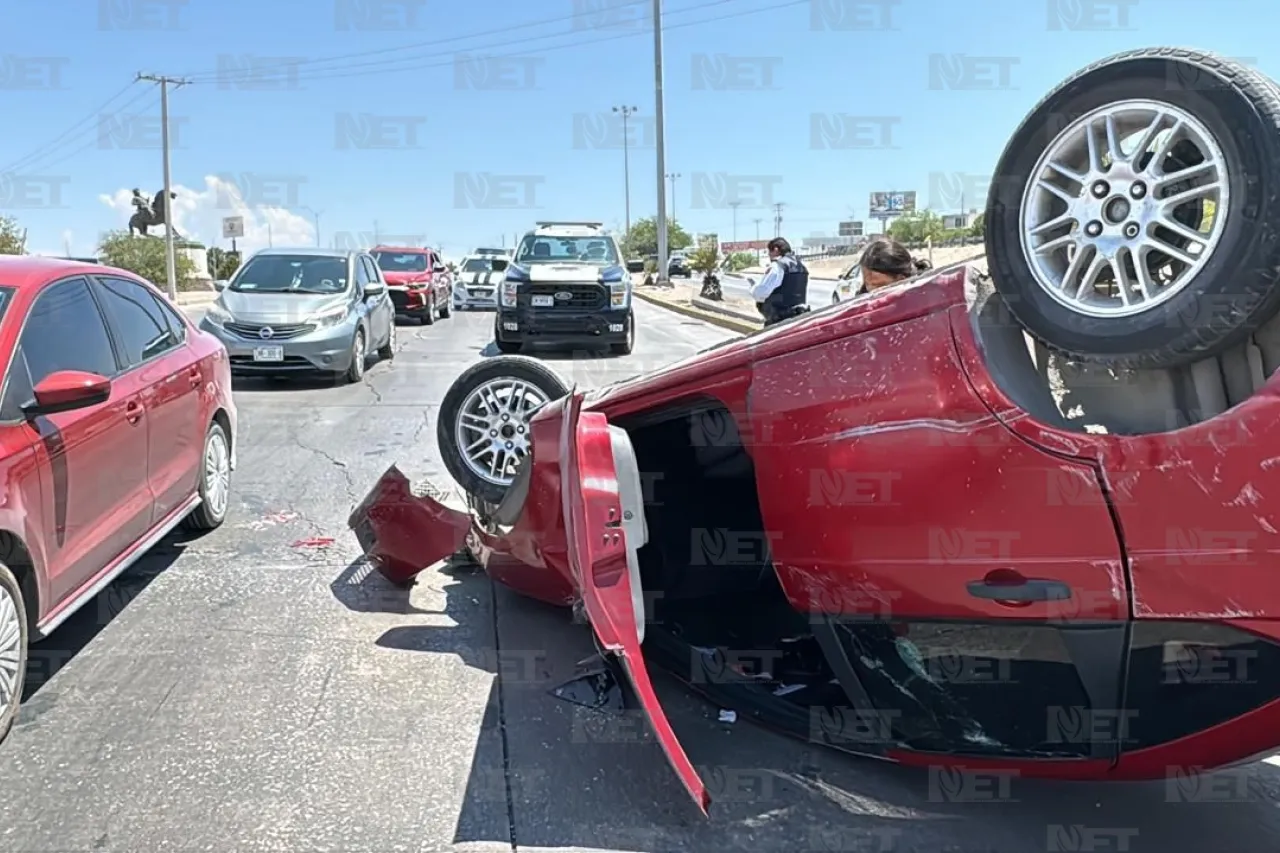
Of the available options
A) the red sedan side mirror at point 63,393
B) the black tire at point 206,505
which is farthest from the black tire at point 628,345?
the red sedan side mirror at point 63,393

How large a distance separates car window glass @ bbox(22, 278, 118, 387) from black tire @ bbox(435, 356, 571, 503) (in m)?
1.56

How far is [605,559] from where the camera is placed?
9.30 ft

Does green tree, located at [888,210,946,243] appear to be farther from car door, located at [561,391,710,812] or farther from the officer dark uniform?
car door, located at [561,391,710,812]

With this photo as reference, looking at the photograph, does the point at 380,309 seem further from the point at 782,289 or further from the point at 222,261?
the point at 222,261

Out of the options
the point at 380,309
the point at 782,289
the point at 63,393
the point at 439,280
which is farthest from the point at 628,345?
the point at 63,393

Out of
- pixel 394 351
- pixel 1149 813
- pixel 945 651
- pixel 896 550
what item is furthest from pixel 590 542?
pixel 394 351

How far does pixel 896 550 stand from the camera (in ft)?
9.52

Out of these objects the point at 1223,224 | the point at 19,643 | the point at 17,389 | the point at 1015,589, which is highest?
the point at 1223,224

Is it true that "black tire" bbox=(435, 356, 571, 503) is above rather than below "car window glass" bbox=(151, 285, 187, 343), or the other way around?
below

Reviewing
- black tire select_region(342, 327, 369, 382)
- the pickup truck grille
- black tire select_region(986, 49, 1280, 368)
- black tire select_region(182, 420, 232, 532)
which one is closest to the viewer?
black tire select_region(986, 49, 1280, 368)

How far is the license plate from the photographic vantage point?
1131 centimetres

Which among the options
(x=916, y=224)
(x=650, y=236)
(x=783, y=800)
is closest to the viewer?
(x=783, y=800)

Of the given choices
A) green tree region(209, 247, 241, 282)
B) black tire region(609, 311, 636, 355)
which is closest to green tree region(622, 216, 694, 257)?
green tree region(209, 247, 241, 282)

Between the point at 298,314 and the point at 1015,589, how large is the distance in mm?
10253
